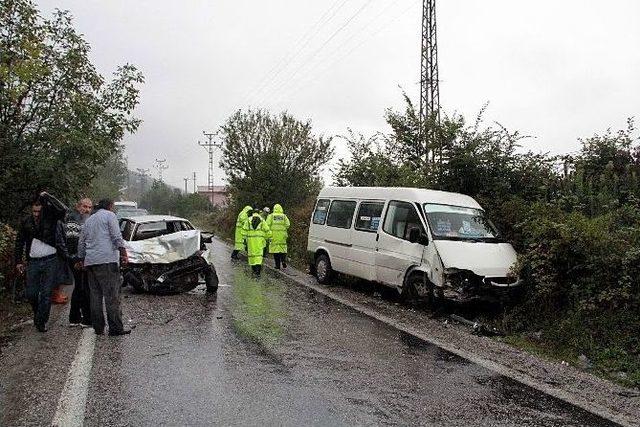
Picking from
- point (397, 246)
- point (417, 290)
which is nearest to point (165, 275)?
point (397, 246)

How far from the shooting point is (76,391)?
4.93 m

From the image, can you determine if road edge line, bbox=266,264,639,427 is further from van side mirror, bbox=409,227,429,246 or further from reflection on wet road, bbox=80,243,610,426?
van side mirror, bbox=409,227,429,246

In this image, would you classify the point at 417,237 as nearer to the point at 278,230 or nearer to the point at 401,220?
the point at 401,220

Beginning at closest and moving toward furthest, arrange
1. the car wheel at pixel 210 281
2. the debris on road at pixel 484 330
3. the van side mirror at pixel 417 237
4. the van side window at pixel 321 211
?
the debris on road at pixel 484 330, the van side mirror at pixel 417 237, the car wheel at pixel 210 281, the van side window at pixel 321 211

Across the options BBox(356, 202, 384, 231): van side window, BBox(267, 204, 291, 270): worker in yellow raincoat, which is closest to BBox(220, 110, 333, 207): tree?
BBox(267, 204, 291, 270): worker in yellow raincoat

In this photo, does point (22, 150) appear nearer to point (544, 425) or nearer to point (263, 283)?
point (263, 283)

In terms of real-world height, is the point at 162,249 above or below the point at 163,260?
above

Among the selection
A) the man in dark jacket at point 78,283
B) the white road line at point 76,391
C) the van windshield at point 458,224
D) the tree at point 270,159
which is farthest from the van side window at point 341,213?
the tree at point 270,159

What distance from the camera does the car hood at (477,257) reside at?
8.50 metres

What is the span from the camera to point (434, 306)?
29.4ft

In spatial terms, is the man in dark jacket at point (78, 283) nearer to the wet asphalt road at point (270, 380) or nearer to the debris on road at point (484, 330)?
the wet asphalt road at point (270, 380)

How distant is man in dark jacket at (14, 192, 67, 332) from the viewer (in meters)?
7.21

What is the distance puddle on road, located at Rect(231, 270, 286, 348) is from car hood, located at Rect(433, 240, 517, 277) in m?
2.64

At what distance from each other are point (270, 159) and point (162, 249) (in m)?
15.6
